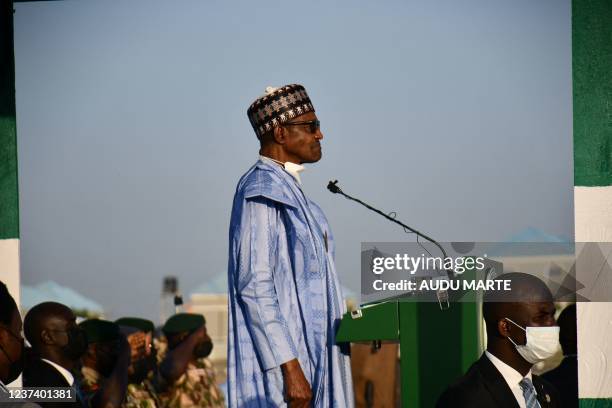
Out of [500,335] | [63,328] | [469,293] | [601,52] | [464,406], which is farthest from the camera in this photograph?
[63,328]

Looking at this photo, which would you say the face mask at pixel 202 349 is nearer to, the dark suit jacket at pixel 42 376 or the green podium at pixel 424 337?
the dark suit jacket at pixel 42 376

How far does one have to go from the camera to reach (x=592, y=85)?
5.71 m

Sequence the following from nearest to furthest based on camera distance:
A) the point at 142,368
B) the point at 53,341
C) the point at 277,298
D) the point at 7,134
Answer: the point at 277,298 < the point at 53,341 < the point at 7,134 < the point at 142,368

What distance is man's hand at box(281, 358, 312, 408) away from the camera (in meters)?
4.64

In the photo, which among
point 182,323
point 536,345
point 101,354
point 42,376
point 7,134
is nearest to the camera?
point 536,345

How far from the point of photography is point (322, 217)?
202 inches

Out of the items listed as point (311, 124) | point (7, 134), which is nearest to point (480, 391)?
point (311, 124)

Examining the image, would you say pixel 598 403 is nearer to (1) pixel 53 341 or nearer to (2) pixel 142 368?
(1) pixel 53 341

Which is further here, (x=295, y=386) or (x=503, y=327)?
(x=295, y=386)

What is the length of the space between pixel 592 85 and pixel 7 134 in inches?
124

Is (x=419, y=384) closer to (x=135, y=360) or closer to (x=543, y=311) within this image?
(x=543, y=311)

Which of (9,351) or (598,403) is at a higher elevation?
(9,351)

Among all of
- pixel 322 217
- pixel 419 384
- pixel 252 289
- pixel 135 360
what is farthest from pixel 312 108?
pixel 135 360

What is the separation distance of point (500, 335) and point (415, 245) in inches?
36.4
